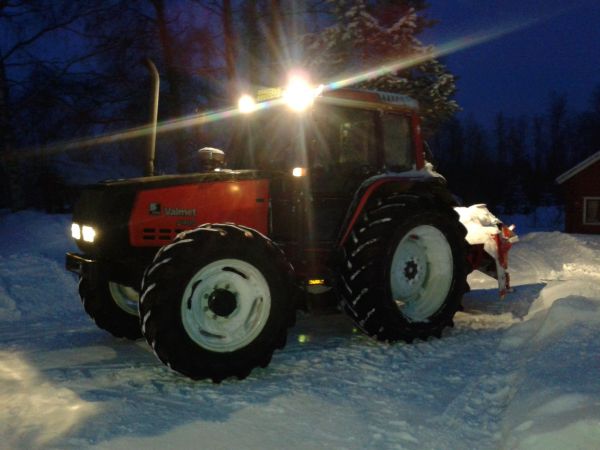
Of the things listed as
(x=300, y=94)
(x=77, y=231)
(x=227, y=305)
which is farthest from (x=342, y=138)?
(x=77, y=231)

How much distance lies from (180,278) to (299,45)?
49.4 feet

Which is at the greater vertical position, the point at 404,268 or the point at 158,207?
the point at 158,207

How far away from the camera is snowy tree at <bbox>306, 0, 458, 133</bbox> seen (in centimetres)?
1727

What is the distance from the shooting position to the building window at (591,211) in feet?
92.5

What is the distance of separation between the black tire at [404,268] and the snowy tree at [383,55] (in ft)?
37.3

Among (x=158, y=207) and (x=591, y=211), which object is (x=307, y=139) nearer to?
(x=158, y=207)

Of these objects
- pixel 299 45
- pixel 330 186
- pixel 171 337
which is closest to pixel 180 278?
pixel 171 337

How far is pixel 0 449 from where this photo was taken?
351cm

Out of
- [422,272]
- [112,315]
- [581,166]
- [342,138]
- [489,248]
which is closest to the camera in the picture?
[342,138]

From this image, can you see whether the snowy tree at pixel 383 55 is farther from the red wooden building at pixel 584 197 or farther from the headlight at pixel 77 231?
the red wooden building at pixel 584 197

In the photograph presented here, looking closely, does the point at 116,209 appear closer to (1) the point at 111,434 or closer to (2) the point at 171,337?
(2) the point at 171,337

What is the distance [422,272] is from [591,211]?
25.1 meters

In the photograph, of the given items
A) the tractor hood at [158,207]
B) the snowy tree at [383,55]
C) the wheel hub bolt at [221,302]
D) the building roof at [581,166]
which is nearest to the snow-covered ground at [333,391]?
the wheel hub bolt at [221,302]

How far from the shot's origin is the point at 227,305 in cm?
479
